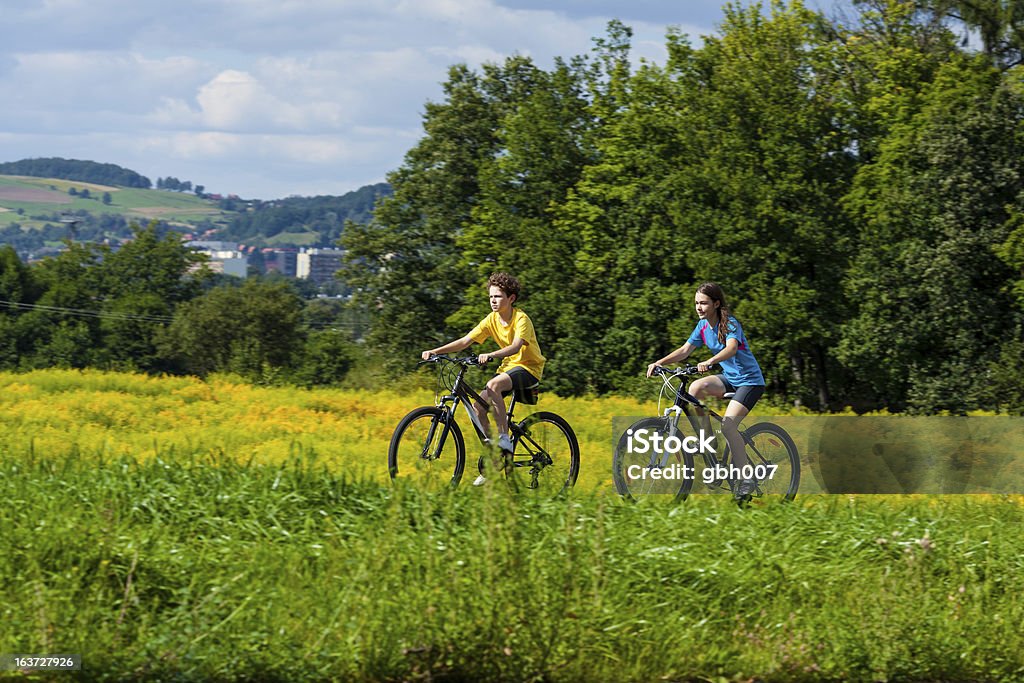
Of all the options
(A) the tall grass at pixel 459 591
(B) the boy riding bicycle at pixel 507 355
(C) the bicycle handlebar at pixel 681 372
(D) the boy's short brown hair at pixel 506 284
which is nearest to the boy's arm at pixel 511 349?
(B) the boy riding bicycle at pixel 507 355

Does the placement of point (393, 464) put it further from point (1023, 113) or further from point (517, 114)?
point (517, 114)

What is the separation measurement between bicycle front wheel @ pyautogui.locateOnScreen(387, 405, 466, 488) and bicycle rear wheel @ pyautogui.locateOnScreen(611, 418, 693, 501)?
1.35 meters

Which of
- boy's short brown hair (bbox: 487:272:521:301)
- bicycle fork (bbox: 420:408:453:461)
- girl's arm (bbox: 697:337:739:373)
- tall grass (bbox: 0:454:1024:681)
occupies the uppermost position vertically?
boy's short brown hair (bbox: 487:272:521:301)

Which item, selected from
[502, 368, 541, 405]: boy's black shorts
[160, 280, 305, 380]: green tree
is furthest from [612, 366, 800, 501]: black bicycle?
[160, 280, 305, 380]: green tree

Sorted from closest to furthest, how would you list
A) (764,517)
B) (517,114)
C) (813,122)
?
(764,517) → (813,122) → (517,114)

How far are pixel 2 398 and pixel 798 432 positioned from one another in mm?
10536

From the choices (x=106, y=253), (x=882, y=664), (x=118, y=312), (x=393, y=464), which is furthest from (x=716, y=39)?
(x=106, y=253)

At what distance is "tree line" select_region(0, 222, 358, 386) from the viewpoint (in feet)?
285

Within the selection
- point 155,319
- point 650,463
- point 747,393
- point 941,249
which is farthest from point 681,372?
point 155,319

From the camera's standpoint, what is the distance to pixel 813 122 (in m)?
A: 43.2

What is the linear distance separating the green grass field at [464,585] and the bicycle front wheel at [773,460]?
1.07m

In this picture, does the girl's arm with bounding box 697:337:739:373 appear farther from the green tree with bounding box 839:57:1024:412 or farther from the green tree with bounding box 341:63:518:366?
the green tree with bounding box 341:63:518:366

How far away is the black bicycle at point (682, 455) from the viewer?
29.7ft

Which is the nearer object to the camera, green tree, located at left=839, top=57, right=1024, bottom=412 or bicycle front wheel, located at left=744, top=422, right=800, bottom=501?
bicycle front wheel, located at left=744, top=422, right=800, bottom=501
